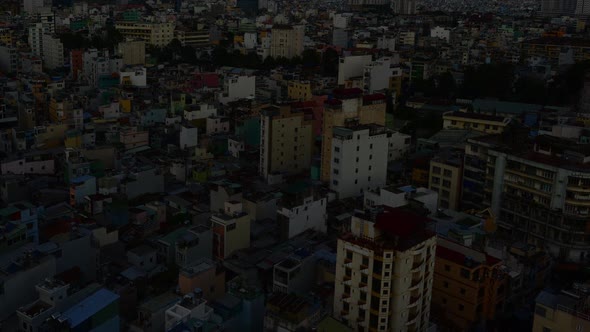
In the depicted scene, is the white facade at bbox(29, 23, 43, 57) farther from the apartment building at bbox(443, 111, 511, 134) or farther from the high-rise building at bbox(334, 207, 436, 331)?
the high-rise building at bbox(334, 207, 436, 331)

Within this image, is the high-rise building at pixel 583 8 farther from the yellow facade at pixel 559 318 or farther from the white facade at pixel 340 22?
the yellow facade at pixel 559 318

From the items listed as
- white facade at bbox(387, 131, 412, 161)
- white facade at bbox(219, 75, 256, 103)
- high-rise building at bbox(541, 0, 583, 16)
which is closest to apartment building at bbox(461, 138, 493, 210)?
white facade at bbox(387, 131, 412, 161)

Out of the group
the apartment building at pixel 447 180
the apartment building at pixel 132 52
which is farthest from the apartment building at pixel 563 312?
the apartment building at pixel 132 52

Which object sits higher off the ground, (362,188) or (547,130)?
(547,130)

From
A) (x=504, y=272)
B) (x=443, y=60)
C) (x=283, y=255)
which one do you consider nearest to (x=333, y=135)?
(x=283, y=255)

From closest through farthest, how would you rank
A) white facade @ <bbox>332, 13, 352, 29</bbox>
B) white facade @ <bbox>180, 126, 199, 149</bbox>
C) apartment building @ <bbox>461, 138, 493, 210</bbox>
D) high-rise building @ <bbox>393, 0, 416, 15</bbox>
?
apartment building @ <bbox>461, 138, 493, 210</bbox> < white facade @ <bbox>180, 126, 199, 149</bbox> < white facade @ <bbox>332, 13, 352, 29</bbox> < high-rise building @ <bbox>393, 0, 416, 15</bbox>

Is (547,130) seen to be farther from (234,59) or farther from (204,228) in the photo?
(234,59)
